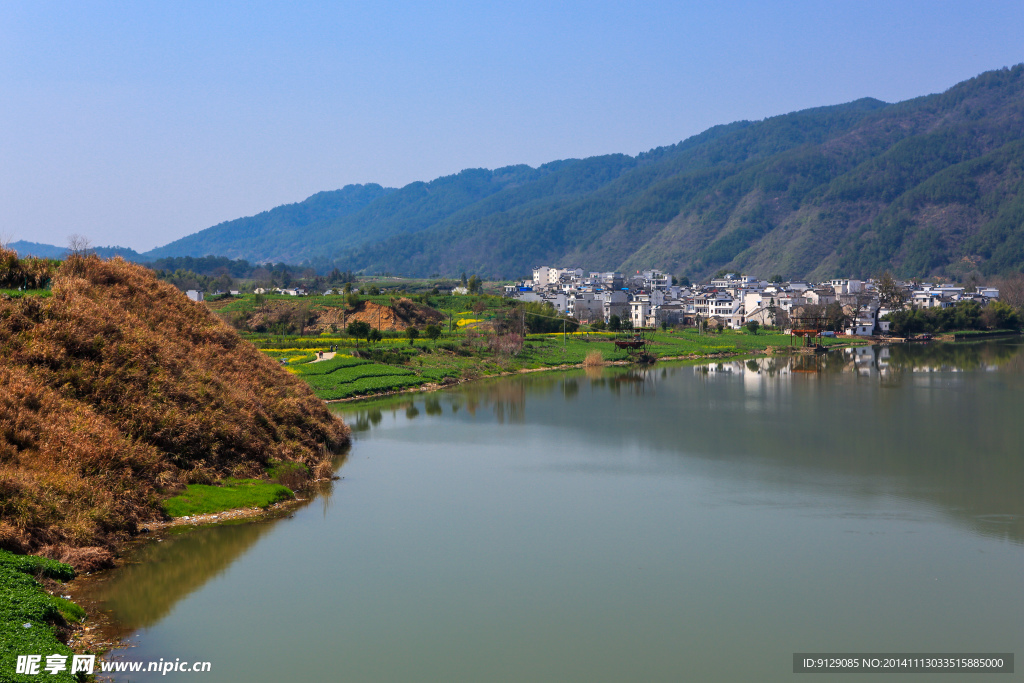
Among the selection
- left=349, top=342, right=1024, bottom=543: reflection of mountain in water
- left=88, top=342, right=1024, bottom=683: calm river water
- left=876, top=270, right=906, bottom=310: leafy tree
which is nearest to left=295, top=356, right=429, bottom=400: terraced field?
left=349, top=342, right=1024, bottom=543: reflection of mountain in water

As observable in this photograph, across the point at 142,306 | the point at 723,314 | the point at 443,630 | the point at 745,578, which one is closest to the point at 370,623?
the point at 443,630

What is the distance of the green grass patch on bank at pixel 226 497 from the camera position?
50.8ft

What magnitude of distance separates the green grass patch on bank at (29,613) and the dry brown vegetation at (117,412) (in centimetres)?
63

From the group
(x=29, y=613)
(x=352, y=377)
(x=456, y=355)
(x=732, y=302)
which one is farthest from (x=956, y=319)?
(x=29, y=613)

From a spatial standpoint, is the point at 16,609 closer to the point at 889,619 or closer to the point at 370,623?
the point at 370,623

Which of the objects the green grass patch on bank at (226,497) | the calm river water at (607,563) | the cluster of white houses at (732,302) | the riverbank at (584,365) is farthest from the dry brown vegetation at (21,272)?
the cluster of white houses at (732,302)

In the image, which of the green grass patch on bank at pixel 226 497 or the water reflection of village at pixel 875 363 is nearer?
the green grass patch on bank at pixel 226 497

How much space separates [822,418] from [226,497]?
20756 millimetres

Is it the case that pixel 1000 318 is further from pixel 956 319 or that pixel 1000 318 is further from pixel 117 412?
pixel 117 412

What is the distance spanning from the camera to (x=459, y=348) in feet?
155

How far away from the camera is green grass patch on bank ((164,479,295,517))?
50.8 feet

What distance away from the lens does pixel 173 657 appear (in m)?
10.1

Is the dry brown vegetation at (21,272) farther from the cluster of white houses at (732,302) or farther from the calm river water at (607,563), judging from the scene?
the cluster of white houses at (732,302)

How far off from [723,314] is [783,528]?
75.0 metres
